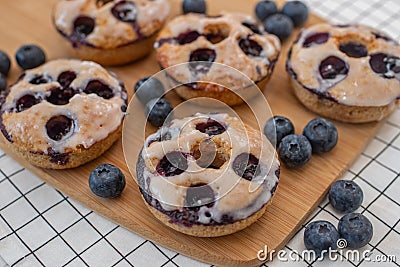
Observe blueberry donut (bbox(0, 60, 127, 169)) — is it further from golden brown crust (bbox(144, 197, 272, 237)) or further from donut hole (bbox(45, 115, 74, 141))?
golden brown crust (bbox(144, 197, 272, 237))

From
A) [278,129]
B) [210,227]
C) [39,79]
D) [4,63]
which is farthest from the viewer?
[4,63]

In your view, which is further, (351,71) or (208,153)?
(351,71)

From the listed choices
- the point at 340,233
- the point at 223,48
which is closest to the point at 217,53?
the point at 223,48

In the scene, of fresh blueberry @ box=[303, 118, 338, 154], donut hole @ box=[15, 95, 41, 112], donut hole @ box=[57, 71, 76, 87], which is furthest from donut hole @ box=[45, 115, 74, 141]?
fresh blueberry @ box=[303, 118, 338, 154]

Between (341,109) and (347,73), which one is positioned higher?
(347,73)

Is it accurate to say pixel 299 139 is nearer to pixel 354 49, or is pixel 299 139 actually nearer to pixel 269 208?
pixel 269 208

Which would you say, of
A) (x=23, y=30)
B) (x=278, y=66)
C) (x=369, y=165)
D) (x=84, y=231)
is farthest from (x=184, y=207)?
(x=23, y=30)
